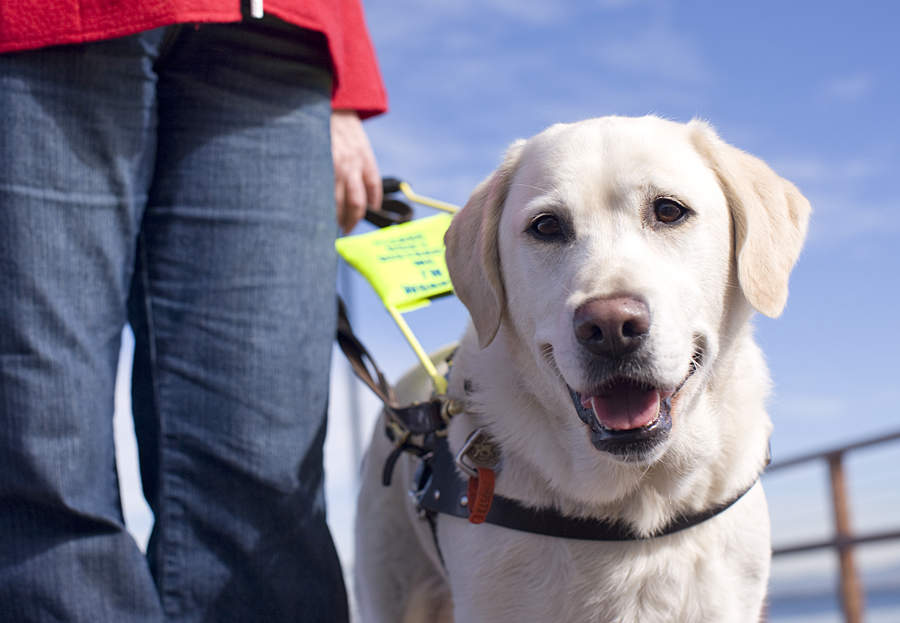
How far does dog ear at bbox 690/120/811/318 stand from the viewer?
1.81 meters

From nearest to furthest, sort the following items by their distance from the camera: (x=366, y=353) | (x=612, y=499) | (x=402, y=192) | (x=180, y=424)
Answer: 1. (x=612, y=499)
2. (x=180, y=424)
3. (x=366, y=353)
4. (x=402, y=192)

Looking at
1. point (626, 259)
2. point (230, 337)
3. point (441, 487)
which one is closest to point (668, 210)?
point (626, 259)

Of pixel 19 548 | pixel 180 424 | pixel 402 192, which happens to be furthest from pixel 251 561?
pixel 402 192

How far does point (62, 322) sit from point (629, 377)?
4.73 feet

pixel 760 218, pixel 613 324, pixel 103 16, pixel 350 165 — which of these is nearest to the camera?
pixel 613 324

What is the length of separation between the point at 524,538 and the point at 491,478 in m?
0.17

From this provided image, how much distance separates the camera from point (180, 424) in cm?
203

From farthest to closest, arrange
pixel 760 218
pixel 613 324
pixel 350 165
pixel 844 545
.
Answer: pixel 844 545, pixel 350 165, pixel 760 218, pixel 613 324

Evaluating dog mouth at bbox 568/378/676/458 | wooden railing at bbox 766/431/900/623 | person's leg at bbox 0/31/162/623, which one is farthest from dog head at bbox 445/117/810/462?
wooden railing at bbox 766/431/900/623

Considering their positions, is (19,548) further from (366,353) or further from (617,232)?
(617,232)

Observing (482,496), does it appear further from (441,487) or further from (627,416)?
(627,416)

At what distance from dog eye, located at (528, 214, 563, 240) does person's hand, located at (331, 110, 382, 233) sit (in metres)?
0.90

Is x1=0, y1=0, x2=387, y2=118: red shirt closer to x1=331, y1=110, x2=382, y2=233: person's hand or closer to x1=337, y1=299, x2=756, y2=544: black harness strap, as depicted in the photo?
x1=331, y1=110, x2=382, y2=233: person's hand

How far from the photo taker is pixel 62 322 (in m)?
1.82
